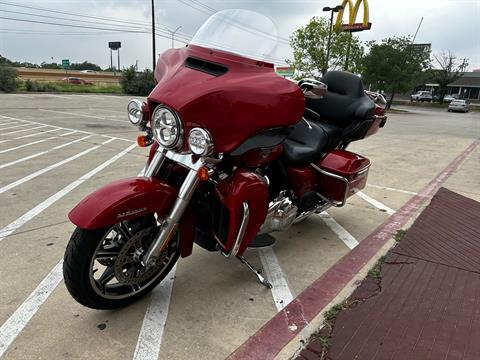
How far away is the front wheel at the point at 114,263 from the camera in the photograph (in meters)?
2.32

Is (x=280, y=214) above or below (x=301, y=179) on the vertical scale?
below

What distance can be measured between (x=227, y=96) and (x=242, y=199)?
0.67m

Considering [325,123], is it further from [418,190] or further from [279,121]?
[418,190]

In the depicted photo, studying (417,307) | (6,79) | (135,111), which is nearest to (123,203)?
(135,111)

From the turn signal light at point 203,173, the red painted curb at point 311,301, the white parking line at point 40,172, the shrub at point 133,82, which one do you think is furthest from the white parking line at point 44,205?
the shrub at point 133,82

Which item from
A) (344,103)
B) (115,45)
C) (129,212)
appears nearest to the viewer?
(129,212)

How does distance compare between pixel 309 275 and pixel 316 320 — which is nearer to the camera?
pixel 316 320

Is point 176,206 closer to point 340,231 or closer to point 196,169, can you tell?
point 196,169

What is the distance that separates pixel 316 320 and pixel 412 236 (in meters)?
1.97

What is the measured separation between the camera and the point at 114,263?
2.50m

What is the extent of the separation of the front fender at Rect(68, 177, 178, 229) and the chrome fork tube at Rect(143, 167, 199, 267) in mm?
85

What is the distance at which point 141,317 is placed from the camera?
8.54ft

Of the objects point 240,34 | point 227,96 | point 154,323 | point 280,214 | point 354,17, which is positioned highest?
point 354,17

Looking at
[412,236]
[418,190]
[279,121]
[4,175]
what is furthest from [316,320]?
[4,175]
